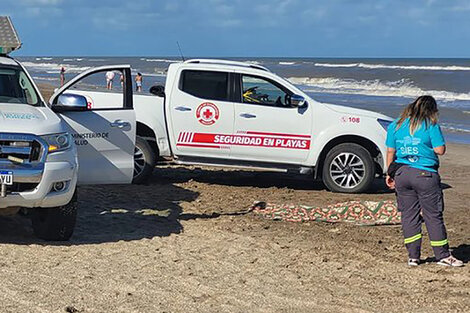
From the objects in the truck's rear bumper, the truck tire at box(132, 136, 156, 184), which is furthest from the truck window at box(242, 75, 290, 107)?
the truck's rear bumper

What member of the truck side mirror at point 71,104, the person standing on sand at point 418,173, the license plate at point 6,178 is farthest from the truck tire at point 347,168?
the license plate at point 6,178

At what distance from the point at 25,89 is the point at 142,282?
281 cm

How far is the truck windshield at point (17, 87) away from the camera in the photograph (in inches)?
300

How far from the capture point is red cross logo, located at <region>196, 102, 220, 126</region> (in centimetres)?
1080

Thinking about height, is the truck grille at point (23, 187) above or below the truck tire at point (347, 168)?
above

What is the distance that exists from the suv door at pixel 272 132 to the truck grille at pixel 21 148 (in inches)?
177

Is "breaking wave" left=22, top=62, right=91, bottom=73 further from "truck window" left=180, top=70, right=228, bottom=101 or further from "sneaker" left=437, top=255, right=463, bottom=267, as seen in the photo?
"sneaker" left=437, top=255, right=463, bottom=267

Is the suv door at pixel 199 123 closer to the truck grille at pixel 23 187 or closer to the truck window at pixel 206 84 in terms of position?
the truck window at pixel 206 84

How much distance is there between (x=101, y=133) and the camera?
785 centimetres

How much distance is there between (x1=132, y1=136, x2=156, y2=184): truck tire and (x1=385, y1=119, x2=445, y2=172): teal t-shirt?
490cm

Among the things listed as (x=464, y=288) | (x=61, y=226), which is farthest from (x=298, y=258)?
(x=61, y=226)

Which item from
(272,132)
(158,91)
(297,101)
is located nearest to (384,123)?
(297,101)

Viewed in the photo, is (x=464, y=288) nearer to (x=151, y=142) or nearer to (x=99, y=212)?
(x=99, y=212)

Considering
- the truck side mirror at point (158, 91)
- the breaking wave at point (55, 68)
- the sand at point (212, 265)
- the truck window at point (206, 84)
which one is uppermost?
the truck window at point (206, 84)
